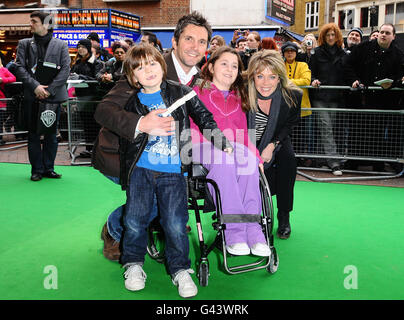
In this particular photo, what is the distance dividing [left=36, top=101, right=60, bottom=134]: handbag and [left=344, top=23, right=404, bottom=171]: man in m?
3.99

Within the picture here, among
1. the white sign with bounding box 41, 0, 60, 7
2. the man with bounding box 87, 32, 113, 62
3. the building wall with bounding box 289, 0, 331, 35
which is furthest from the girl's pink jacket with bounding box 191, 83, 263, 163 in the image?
the building wall with bounding box 289, 0, 331, 35

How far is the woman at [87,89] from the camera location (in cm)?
717

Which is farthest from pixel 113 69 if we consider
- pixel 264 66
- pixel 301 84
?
pixel 264 66

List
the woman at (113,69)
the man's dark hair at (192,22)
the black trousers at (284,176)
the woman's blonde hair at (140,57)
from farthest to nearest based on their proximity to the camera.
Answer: the woman at (113,69) < the black trousers at (284,176) < the man's dark hair at (192,22) < the woman's blonde hair at (140,57)

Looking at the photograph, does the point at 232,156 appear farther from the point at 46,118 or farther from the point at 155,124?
the point at 46,118

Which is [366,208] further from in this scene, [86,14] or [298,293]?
[86,14]

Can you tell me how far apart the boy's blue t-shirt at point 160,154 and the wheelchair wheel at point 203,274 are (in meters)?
0.59

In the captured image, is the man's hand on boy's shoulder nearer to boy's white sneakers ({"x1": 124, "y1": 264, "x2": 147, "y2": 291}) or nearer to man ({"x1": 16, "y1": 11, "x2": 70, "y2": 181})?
boy's white sneakers ({"x1": 124, "y1": 264, "x2": 147, "y2": 291})

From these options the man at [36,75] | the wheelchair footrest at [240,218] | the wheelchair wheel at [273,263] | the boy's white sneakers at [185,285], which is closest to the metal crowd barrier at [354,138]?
the man at [36,75]

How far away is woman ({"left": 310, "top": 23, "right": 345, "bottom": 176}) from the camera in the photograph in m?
6.24

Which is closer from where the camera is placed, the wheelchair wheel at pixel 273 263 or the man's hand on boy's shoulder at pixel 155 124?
the man's hand on boy's shoulder at pixel 155 124

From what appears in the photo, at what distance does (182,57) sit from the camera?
3.25 meters

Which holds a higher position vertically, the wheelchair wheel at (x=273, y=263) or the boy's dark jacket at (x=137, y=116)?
the boy's dark jacket at (x=137, y=116)

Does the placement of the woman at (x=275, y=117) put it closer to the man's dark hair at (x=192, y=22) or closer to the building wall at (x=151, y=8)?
the man's dark hair at (x=192, y=22)
